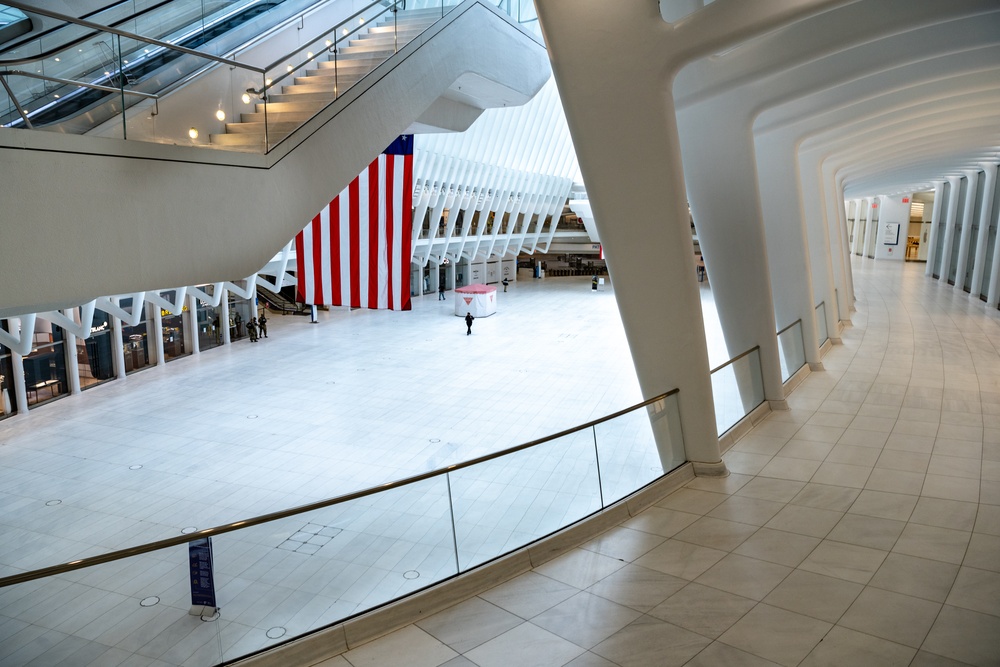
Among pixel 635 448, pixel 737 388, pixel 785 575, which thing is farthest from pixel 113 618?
pixel 737 388

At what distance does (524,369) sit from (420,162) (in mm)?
11655

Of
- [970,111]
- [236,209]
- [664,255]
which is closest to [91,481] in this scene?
[236,209]

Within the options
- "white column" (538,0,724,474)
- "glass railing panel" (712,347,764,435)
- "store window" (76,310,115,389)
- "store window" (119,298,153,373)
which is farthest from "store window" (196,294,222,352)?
"white column" (538,0,724,474)

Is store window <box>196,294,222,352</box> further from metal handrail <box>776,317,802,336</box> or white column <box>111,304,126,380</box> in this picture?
metal handrail <box>776,317,802,336</box>

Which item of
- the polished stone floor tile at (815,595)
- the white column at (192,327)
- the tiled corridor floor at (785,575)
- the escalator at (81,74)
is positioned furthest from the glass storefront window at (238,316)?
the polished stone floor tile at (815,595)

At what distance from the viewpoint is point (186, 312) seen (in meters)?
23.9

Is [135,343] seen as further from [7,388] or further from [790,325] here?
[790,325]

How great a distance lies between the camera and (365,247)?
28.9 ft

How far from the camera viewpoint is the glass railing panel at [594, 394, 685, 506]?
643 centimetres

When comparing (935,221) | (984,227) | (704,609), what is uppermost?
(935,221)

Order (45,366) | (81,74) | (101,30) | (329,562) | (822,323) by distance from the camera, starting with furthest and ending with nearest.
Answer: (45,366) < (822,323) < (101,30) < (81,74) < (329,562)

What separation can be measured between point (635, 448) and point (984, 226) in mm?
23138

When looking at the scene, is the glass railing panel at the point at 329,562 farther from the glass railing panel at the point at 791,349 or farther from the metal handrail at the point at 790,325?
the metal handrail at the point at 790,325

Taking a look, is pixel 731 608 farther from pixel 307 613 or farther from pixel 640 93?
pixel 640 93
